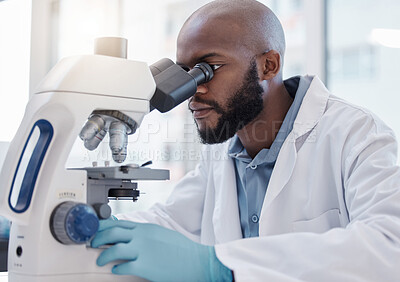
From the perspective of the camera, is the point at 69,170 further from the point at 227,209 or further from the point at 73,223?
the point at 227,209

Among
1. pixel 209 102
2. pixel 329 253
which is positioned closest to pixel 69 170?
pixel 329 253

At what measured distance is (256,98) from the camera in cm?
163

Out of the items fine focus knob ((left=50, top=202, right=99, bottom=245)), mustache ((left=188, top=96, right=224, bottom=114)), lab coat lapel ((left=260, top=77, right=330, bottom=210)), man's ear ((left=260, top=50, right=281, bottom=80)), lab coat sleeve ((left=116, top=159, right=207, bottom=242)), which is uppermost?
man's ear ((left=260, top=50, right=281, bottom=80))

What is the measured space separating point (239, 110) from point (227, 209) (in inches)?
13.7

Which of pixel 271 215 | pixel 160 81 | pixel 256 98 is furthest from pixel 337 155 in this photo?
pixel 160 81

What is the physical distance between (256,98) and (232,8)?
1.07 ft

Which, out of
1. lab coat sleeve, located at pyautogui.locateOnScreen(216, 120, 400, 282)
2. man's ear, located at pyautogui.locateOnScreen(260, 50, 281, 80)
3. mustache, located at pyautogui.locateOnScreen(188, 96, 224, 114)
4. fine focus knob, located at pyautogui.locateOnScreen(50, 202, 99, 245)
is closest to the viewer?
fine focus knob, located at pyautogui.locateOnScreen(50, 202, 99, 245)

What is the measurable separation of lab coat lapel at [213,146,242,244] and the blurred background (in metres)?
0.67

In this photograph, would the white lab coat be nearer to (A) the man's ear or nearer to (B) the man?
(B) the man

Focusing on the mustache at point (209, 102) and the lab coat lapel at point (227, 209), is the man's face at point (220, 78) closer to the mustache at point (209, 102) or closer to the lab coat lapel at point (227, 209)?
the mustache at point (209, 102)

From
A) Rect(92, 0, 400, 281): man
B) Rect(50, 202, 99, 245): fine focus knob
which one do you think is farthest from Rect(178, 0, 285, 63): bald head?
Rect(50, 202, 99, 245): fine focus knob

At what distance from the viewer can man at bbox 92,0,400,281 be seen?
3.15 ft

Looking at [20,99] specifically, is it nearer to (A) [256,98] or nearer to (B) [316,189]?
(A) [256,98]

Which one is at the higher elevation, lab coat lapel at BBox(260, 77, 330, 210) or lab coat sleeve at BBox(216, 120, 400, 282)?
lab coat lapel at BBox(260, 77, 330, 210)
